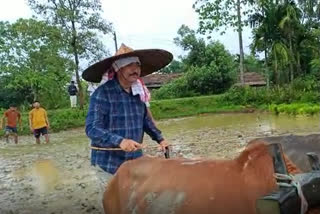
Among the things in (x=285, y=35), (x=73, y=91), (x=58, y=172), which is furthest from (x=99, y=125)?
(x=285, y=35)

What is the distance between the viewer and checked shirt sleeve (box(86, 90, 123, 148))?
10.6 ft

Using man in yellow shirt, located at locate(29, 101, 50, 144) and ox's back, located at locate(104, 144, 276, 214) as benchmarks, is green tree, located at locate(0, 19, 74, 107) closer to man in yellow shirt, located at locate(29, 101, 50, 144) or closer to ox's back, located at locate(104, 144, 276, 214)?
man in yellow shirt, located at locate(29, 101, 50, 144)

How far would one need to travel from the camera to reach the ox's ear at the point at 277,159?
179 cm

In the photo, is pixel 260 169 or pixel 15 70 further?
pixel 15 70

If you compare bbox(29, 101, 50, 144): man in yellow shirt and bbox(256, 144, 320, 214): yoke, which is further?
bbox(29, 101, 50, 144): man in yellow shirt

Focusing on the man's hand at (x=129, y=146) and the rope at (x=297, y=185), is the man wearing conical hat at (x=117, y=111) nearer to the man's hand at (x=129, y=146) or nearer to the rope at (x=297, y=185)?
the man's hand at (x=129, y=146)

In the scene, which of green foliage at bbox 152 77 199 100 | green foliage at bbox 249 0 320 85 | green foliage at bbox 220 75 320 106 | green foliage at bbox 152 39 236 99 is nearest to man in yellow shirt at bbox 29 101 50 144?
green foliage at bbox 220 75 320 106

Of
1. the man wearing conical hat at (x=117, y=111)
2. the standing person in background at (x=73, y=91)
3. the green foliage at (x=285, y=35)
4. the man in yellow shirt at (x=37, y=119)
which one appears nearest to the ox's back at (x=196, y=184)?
the man wearing conical hat at (x=117, y=111)

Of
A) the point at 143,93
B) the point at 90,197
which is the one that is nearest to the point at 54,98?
the point at 90,197

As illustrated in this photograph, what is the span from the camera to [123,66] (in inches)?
136

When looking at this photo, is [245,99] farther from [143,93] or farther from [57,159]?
[143,93]

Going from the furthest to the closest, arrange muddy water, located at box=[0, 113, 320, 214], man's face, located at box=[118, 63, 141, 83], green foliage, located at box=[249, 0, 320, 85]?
green foliage, located at box=[249, 0, 320, 85], muddy water, located at box=[0, 113, 320, 214], man's face, located at box=[118, 63, 141, 83]

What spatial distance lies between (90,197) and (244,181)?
4949 mm

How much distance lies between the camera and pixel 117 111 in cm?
342
